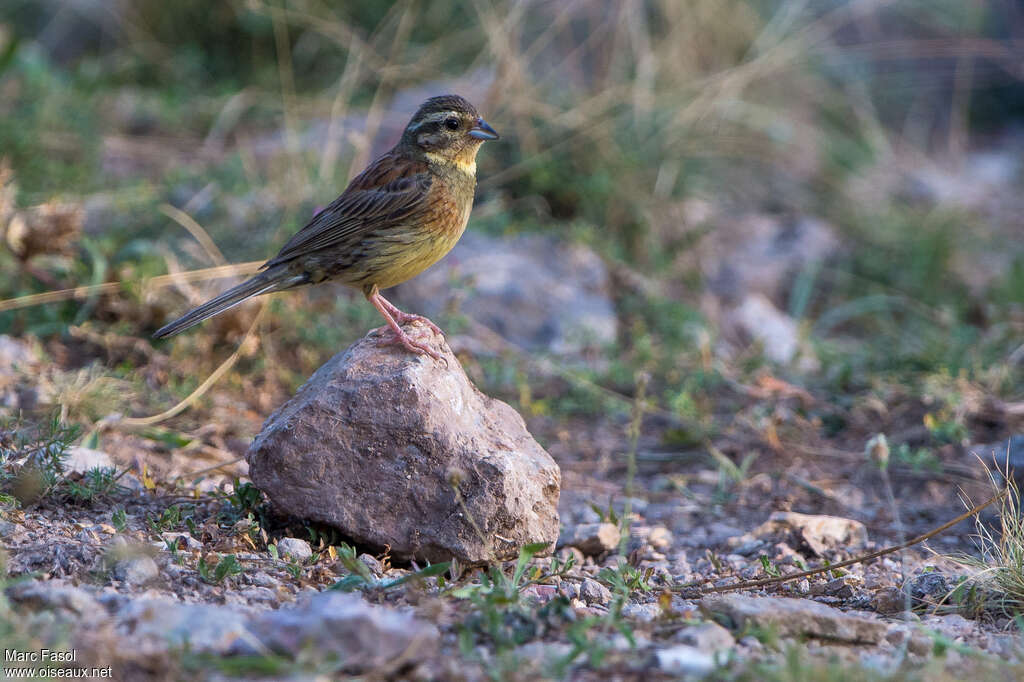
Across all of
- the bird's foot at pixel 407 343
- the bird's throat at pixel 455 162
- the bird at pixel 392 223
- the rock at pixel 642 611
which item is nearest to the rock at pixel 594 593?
the rock at pixel 642 611

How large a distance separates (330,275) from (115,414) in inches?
57.1

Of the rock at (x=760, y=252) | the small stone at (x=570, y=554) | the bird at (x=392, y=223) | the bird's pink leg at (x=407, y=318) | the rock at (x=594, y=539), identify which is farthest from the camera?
the rock at (x=760, y=252)

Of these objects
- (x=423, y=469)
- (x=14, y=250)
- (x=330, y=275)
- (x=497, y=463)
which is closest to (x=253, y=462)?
(x=423, y=469)

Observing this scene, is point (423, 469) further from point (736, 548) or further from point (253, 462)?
point (736, 548)

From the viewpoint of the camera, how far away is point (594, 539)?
4488mm

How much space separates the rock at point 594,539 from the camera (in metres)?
4.49

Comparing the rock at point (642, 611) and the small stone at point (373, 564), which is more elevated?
the small stone at point (373, 564)

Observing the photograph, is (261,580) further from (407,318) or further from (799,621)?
(799,621)

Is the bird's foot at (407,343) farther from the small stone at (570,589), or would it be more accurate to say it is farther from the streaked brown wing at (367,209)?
the small stone at (570,589)

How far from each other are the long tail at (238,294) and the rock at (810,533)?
8.03 feet

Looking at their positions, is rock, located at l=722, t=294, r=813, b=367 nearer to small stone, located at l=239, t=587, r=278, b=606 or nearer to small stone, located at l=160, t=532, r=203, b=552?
small stone, located at l=160, t=532, r=203, b=552

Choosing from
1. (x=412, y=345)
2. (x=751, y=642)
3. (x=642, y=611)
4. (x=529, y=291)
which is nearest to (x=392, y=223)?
(x=412, y=345)

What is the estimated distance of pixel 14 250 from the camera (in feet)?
21.0

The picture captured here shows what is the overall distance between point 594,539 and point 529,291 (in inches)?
137
